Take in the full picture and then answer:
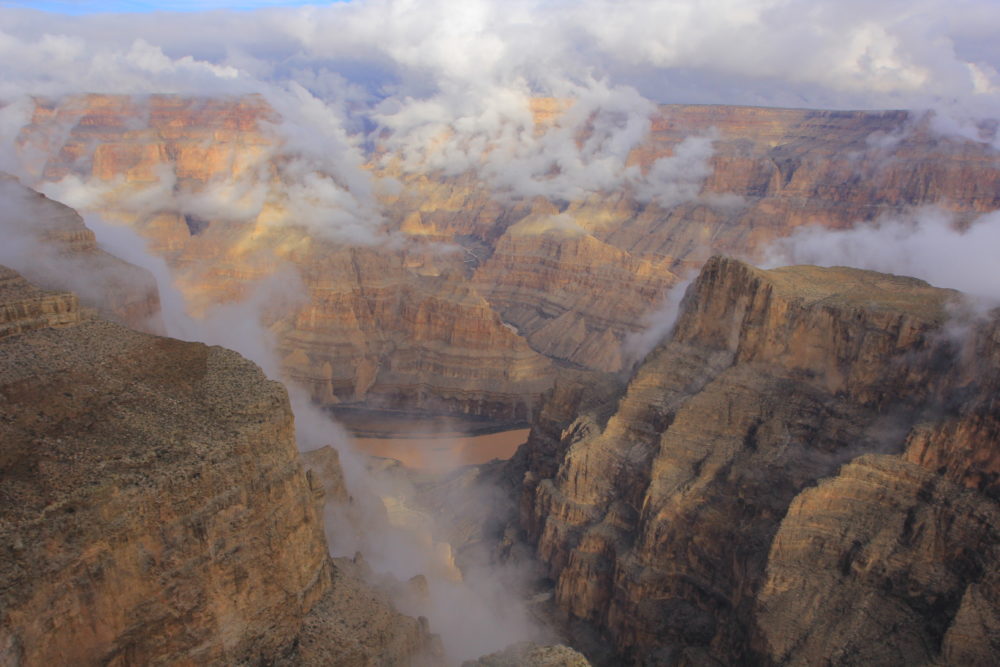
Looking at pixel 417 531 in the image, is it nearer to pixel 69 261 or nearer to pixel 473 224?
pixel 69 261

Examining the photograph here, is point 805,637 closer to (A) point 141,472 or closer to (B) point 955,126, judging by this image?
(A) point 141,472

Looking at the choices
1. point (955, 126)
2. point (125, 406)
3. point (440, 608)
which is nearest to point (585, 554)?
point (440, 608)

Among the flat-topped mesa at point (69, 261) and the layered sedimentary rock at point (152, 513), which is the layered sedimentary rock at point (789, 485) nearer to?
the layered sedimentary rock at point (152, 513)

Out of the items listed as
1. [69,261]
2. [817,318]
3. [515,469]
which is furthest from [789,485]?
[69,261]

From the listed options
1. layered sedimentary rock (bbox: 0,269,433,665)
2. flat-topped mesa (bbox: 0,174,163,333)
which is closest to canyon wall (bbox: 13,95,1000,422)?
flat-topped mesa (bbox: 0,174,163,333)

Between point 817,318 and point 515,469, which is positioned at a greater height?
point 817,318
